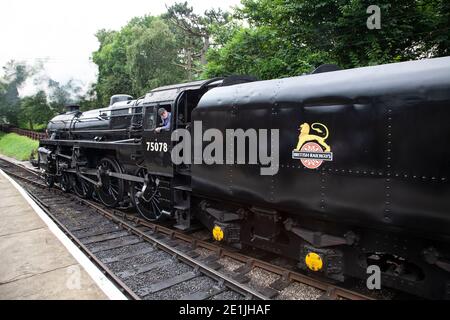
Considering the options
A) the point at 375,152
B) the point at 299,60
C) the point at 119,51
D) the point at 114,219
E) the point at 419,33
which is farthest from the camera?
the point at 119,51

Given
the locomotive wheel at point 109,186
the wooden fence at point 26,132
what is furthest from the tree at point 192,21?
the locomotive wheel at point 109,186

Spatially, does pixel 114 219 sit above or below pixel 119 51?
below

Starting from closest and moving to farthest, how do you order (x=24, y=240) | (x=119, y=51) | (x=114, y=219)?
(x=24, y=240)
(x=114, y=219)
(x=119, y=51)

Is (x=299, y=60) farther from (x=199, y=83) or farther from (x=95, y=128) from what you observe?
(x=95, y=128)

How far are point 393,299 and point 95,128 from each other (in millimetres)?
9048

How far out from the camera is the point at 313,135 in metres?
4.16

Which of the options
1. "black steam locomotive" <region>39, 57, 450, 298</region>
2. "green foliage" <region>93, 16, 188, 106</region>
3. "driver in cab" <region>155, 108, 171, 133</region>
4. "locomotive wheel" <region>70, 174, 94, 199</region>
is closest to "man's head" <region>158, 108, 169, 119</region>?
"driver in cab" <region>155, 108, 171, 133</region>

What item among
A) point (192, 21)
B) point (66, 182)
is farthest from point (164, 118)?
point (192, 21)

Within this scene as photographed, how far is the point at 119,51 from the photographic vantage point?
35219 mm

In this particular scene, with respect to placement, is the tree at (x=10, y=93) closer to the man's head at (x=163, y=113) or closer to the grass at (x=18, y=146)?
the grass at (x=18, y=146)

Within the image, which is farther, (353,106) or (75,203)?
(75,203)

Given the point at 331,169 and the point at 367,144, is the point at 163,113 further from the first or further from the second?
the point at 367,144

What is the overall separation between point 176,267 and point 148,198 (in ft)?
7.88
